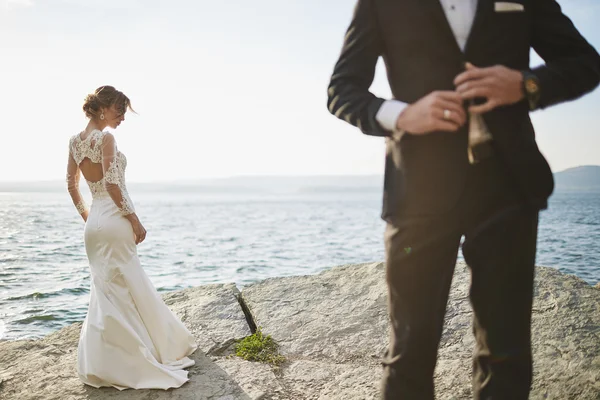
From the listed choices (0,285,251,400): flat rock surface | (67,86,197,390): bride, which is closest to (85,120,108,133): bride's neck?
(67,86,197,390): bride

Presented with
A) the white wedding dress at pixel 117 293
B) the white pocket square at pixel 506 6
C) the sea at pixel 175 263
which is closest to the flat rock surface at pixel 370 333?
the white wedding dress at pixel 117 293

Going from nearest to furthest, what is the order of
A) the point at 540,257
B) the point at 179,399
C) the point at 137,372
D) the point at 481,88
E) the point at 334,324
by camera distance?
the point at 481,88, the point at 179,399, the point at 137,372, the point at 334,324, the point at 540,257

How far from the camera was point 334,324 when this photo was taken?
4.68 m

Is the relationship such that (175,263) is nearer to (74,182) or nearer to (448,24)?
(74,182)

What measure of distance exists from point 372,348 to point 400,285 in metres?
2.68

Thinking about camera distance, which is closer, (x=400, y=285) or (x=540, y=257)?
(x=400, y=285)

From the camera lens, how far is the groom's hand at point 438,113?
1606 millimetres

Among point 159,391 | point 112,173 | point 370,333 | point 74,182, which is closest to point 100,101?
point 112,173

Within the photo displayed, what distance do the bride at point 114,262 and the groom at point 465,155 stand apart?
290 centimetres

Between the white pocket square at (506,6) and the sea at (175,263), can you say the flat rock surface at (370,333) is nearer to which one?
the white pocket square at (506,6)

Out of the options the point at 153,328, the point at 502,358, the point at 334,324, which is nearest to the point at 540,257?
the point at 334,324

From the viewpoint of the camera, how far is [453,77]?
172 cm

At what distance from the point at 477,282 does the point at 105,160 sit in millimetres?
3473

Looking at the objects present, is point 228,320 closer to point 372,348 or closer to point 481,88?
point 372,348
